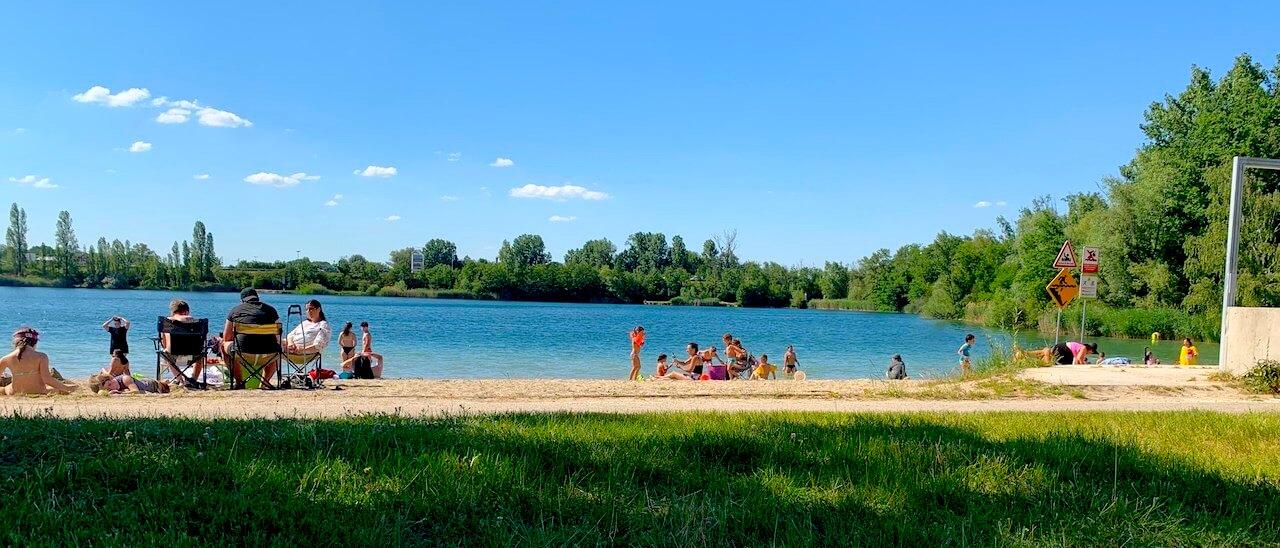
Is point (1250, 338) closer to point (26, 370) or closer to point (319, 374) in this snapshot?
point (319, 374)

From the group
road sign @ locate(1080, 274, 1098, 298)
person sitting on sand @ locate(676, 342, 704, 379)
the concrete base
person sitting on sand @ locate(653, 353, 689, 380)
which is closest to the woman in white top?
person sitting on sand @ locate(653, 353, 689, 380)

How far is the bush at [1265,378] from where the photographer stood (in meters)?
12.5

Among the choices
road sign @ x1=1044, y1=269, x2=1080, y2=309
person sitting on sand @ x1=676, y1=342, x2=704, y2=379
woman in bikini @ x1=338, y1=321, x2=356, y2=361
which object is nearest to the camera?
road sign @ x1=1044, y1=269, x2=1080, y2=309

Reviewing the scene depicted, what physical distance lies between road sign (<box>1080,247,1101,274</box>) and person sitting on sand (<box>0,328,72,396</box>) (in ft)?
54.1

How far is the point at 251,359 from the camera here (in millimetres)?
12453

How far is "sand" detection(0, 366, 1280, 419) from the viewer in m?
9.11

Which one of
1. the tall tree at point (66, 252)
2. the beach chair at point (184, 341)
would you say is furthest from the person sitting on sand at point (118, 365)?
the tall tree at point (66, 252)

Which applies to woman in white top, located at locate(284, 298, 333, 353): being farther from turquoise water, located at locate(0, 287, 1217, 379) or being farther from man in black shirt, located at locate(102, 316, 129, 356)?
turquoise water, located at locate(0, 287, 1217, 379)

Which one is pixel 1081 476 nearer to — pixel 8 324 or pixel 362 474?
pixel 362 474

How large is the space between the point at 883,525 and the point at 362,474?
9.20 ft

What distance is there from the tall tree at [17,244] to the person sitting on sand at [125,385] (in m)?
143

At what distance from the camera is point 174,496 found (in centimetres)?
417

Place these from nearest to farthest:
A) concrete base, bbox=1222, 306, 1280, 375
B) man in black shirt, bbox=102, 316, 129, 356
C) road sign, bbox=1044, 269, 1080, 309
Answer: concrete base, bbox=1222, 306, 1280, 375
man in black shirt, bbox=102, 316, 129, 356
road sign, bbox=1044, 269, 1080, 309

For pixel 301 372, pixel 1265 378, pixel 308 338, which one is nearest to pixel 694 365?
pixel 308 338
